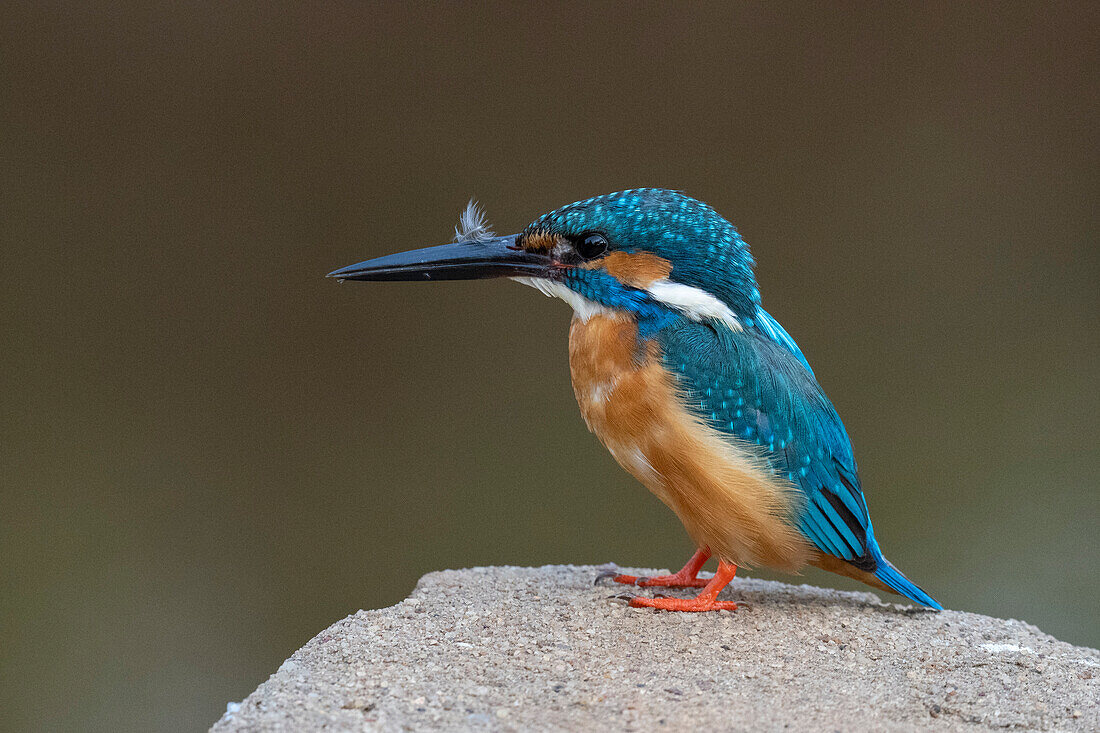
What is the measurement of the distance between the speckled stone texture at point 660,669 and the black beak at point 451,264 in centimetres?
93

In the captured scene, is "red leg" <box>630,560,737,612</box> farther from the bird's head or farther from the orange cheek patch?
the orange cheek patch

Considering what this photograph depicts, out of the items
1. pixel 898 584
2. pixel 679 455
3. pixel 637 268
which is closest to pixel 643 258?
pixel 637 268

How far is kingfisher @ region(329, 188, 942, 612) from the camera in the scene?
2580 millimetres

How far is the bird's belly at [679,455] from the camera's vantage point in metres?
2.56

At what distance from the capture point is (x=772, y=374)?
266 cm

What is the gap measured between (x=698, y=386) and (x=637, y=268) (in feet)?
1.20

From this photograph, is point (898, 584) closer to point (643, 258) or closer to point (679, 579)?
point (679, 579)

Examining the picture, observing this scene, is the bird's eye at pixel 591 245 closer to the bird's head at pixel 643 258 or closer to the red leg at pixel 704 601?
the bird's head at pixel 643 258

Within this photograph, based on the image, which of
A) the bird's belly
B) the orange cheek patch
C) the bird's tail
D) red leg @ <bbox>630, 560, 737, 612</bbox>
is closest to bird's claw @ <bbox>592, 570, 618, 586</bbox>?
red leg @ <bbox>630, 560, 737, 612</bbox>

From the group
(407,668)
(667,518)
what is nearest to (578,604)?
(407,668)

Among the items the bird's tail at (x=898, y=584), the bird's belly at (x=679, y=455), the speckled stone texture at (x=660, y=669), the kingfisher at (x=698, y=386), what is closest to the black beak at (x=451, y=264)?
the kingfisher at (x=698, y=386)

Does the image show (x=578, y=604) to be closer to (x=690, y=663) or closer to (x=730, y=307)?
(x=690, y=663)

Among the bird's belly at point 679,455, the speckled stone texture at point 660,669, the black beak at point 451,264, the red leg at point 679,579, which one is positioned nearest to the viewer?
the speckled stone texture at point 660,669

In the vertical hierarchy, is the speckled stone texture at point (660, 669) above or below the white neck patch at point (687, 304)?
below
